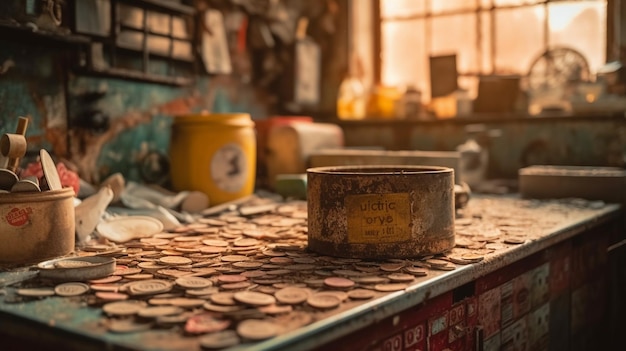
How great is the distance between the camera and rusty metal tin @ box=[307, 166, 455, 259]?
1.56 m

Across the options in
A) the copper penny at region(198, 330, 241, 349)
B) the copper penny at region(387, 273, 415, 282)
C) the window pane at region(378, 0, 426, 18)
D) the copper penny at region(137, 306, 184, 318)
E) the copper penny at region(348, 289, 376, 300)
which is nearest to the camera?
the copper penny at region(198, 330, 241, 349)

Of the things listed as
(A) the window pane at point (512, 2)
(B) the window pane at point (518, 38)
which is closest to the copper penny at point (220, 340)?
(B) the window pane at point (518, 38)

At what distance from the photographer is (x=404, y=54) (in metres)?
4.47

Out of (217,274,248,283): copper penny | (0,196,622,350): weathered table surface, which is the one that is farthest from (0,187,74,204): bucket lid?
(217,274,248,283): copper penny

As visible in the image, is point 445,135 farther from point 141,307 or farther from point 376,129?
point 141,307

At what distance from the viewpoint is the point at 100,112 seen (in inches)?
106

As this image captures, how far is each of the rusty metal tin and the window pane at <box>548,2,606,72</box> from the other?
2627mm

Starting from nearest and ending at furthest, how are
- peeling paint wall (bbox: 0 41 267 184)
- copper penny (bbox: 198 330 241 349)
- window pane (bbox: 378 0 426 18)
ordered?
copper penny (bbox: 198 330 241 349)
peeling paint wall (bbox: 0 41 267 184)
window pane (bbox: 378 0 426 18)

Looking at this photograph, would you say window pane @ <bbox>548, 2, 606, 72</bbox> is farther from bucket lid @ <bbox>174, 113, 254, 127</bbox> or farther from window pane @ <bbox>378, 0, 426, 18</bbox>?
bucket lid @ <bbox>174, 113, 254, 127</bbox>

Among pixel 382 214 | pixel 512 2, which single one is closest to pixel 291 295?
pixel 382 214

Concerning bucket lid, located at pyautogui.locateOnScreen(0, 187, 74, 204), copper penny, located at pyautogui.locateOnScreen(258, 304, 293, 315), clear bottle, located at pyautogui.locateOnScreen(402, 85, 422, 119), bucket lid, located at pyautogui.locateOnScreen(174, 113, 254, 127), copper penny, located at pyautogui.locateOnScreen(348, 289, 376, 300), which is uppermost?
clear bottle, located at pyautogui.locateOnScreen(402, 85, 422, 119)

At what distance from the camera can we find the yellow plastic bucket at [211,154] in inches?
105

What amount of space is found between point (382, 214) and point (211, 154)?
1307 mm

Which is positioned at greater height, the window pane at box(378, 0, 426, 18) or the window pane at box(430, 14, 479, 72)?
the window pane at box(378, 0, 426, 18)
